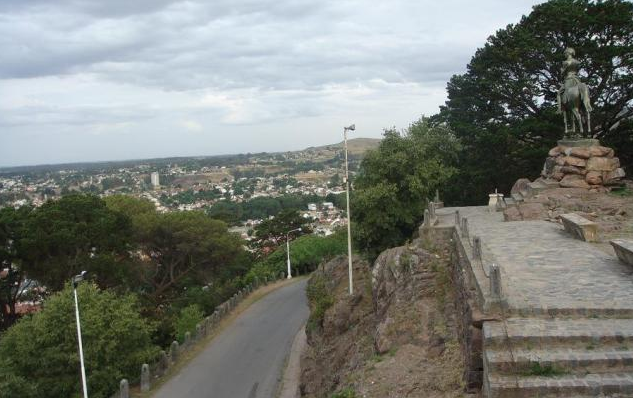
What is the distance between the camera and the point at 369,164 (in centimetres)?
1977

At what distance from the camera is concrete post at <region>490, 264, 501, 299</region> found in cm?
→ 742

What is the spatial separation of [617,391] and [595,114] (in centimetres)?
1954

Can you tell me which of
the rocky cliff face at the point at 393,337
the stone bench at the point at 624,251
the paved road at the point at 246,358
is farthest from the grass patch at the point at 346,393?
the paved road at the point at 246,358

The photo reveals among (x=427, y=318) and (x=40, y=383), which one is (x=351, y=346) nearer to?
(x=427, y=318)

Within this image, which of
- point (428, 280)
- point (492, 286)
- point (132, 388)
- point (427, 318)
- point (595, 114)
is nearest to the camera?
point (492, 286)

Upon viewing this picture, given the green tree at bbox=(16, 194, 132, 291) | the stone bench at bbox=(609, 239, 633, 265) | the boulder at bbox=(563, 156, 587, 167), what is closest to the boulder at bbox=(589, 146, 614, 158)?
the boulder at bbox=(563, 156, 587, 167)

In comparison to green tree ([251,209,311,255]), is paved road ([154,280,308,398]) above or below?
below

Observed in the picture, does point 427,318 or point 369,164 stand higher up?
point 369,164

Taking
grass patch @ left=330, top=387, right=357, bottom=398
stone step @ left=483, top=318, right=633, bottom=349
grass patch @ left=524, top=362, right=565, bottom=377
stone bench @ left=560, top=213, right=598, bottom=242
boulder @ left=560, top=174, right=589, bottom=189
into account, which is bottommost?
grass patch @ left=330, top=387, right=357, bottom=398

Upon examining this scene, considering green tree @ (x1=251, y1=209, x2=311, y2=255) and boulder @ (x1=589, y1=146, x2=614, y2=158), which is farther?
green tree @ (x1=251, y1=209, x2=311, y2=255)

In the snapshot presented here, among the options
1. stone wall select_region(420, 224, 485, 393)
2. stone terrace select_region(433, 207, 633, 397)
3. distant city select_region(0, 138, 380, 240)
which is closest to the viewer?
stone terrace select_region(433, 207, 633, 397)

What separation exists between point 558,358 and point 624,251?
13.5 ft

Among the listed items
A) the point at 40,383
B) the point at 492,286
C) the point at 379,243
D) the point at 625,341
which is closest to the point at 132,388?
the point at 40,383

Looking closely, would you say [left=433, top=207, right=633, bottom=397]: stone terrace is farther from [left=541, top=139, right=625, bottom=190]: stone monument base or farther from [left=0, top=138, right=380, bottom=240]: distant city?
[left=0, top=138, right=380, bottom=240]: distant city
